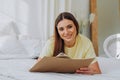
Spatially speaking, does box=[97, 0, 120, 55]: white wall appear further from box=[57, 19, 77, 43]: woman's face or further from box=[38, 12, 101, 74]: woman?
box=[57, 19, 77, 43]: woman's face

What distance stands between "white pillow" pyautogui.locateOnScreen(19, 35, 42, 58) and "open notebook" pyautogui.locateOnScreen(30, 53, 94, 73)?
3.38ft

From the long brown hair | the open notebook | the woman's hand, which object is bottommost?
the woman's hand

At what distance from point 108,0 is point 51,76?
2.13m

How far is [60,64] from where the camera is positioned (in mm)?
1458

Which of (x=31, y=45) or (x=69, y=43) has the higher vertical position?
(x=69, y=43)

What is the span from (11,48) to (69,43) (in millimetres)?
950

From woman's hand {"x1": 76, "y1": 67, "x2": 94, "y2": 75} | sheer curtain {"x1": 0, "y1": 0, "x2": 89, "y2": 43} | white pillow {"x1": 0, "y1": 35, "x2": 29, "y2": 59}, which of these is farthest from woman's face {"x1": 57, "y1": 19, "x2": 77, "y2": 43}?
sheer curtain {"x1": 0, "y1": 0, "x2": 89, "y2": 43}

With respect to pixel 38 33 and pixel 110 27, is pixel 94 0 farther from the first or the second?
pixel 38 33

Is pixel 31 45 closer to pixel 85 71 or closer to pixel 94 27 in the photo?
pixel 94 27

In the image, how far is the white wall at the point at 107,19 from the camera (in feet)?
11.0

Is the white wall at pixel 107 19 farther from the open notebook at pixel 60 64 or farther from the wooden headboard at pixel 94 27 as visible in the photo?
the open notebook at pixel 60 64

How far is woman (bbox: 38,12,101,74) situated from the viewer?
1.70m

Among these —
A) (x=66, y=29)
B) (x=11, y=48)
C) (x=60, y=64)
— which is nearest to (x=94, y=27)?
(x=11, y=48)

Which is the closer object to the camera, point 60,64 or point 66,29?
point 60,64
